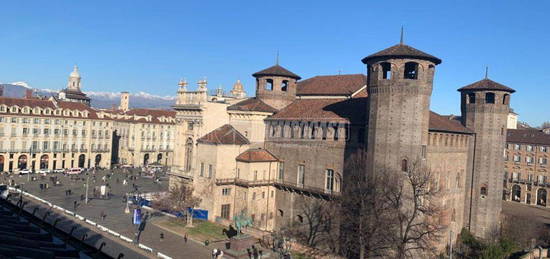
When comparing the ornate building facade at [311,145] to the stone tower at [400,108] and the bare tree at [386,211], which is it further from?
the bare tree at [386,211]

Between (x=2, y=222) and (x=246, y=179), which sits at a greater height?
(x=2, y=222)

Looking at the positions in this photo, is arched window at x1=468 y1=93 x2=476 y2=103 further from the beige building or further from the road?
the beige building

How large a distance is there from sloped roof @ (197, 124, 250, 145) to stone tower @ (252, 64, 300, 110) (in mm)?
6857

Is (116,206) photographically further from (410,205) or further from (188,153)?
(410,205)

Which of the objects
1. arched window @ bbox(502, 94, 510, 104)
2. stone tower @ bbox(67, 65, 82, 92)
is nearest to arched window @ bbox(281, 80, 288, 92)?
arched window @ bbox(502, 94, 510, 104)

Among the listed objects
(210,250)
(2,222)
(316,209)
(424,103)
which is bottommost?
(210,250)

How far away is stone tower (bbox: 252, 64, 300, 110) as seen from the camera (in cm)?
5838

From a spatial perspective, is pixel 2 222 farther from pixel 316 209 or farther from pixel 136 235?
pixel 316 209

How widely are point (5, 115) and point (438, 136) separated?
243 ft

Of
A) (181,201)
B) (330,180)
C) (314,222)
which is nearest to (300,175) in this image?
(330,180)

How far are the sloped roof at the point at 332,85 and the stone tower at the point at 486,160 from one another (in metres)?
13.8

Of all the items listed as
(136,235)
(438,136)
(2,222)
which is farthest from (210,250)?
(2,222)

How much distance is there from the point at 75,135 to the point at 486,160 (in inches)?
3034

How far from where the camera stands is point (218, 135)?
175ft
